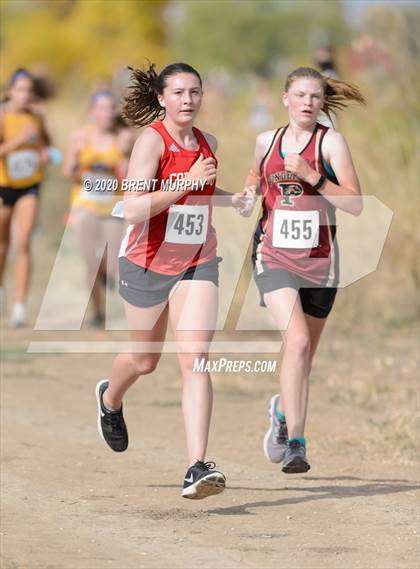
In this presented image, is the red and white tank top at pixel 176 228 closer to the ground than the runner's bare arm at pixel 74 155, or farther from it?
closer to the ground

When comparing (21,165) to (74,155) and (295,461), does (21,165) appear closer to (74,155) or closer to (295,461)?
(74,155)

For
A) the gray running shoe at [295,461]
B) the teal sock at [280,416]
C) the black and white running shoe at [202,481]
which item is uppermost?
the teal sock at [280,416]

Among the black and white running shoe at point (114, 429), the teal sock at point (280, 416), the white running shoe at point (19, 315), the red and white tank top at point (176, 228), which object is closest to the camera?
the red and white tank top at point (176, 228)

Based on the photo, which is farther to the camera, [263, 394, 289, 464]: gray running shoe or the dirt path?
[263, 394, 289, 464]: gray running shoe

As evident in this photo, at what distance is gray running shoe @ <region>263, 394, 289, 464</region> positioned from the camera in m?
7.50

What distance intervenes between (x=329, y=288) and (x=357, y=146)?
5972 millimetres

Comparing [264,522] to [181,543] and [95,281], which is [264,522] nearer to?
[181,543]

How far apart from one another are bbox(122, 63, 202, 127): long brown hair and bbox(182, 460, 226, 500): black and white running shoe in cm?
171

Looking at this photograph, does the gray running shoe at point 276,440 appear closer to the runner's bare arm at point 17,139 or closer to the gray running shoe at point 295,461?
the gray running shoe at point 295,461

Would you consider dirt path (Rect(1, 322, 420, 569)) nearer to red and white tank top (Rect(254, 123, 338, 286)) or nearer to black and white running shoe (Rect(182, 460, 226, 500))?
black and white running shoe (Rect(182, 460, 226, 500))

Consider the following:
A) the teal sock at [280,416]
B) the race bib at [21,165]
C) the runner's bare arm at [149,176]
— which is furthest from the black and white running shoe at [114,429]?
the race bib at [21,165]

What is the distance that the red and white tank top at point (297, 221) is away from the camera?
6.98 meters

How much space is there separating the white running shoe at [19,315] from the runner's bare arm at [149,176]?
19.9 ft

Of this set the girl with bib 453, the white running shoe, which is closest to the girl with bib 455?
the girl with bib 453
